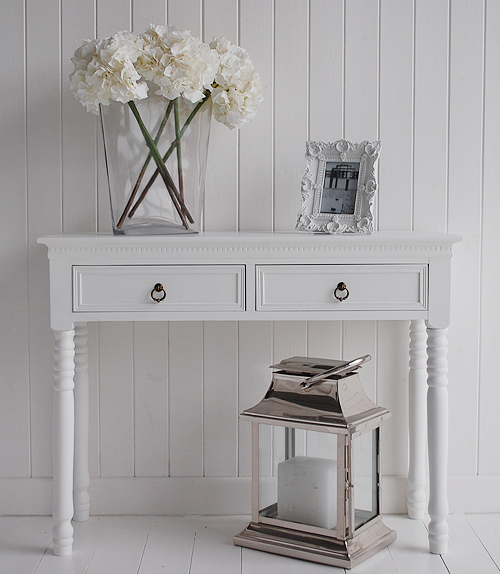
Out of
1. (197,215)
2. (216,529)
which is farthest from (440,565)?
(197,215)

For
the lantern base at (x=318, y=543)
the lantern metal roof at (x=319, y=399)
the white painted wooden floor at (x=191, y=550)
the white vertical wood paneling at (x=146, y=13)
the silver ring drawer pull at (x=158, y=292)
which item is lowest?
the white painted wooden floor at (x=191, y=550)

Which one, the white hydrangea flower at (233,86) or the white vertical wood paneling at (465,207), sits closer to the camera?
the white hydrangea flower at (233,86)

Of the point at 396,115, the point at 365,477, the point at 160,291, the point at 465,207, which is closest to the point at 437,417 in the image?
the point at 365,477

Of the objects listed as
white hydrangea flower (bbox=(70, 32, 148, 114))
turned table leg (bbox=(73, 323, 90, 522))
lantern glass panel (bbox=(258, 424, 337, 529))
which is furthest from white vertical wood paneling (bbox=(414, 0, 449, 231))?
turned table leg (bbox=(73, 323, 90, 522))

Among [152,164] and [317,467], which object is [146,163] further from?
[317,467]

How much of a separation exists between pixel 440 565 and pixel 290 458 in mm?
479

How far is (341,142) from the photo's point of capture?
2121 mm

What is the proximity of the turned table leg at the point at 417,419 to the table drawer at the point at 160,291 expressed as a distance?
0.63 meters

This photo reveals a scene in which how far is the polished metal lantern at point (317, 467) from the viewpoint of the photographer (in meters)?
1.98

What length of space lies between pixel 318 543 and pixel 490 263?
1.01 m

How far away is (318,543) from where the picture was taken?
201cm

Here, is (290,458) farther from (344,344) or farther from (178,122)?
(178,122)

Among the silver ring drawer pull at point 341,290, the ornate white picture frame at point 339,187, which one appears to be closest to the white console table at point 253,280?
the silver ring drawer pull at point 341,290

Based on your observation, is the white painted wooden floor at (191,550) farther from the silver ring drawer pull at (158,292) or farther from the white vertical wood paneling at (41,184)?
the silver ring drawer pull at (158,292)
